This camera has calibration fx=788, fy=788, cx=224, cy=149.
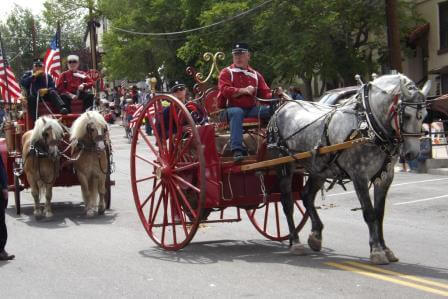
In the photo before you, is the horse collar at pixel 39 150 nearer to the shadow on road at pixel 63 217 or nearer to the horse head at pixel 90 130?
the horse head at pixel 90 130

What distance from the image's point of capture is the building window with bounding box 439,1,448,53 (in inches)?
1243

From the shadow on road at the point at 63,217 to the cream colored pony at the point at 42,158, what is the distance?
0.83 ft

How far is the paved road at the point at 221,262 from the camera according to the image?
301 inches

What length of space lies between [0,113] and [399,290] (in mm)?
30829

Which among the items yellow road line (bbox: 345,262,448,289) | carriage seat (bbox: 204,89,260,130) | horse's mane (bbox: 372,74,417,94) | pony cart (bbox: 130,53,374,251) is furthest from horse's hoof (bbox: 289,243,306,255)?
horse's mane (bbox: 372,74,417,94)

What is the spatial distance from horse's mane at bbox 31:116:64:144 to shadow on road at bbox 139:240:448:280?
14.1ft

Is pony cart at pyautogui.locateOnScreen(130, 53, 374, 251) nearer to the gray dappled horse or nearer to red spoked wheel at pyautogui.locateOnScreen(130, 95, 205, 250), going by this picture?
red spoked wheel at pyautogui.locateOnScreen(130, 95, 205, 250)

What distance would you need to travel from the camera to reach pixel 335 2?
1135 inches

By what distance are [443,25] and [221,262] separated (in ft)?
82.1

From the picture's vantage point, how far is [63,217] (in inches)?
556

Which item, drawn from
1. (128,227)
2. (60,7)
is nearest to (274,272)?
(128,227)

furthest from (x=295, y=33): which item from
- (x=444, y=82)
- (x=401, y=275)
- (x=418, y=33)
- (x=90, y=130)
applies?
(x=401, y=275)

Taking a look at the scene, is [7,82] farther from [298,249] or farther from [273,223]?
[298,249]

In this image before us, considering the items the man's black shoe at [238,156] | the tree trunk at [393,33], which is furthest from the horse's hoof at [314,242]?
the tree trunk at [393,33]
